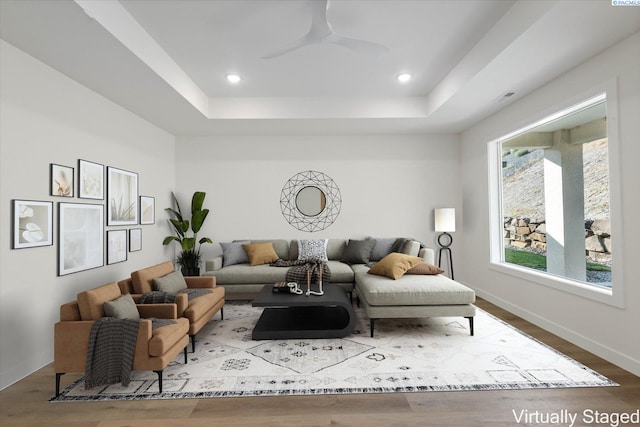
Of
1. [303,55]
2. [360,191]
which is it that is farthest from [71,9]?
[360,191]

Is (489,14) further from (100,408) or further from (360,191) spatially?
(100,408)

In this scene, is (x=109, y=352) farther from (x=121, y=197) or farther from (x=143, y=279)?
(x=121, y=197)

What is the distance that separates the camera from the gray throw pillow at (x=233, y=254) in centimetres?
486

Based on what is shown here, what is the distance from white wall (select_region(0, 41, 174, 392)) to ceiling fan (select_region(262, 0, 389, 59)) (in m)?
2.13

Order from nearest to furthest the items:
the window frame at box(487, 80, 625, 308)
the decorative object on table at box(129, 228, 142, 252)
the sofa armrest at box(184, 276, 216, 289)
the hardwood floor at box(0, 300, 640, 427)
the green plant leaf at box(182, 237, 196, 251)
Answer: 1. the hardwood floor at box(0, 300, 640, 427)
2. the window frame at box(487, 80, 625, 308)
3. the sofa armrest at box(184, 276, 216, 289)
4. the decorative object on table at box(129, 228, 142, 252)
5. the green plant leaf at box(182, 237, 196, 251)

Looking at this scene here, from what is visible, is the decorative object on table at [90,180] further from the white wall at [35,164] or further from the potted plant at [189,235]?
the potted plant at [189,235]

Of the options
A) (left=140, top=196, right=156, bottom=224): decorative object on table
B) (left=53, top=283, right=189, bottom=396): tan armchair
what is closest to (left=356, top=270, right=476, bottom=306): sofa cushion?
(left=53, top=283, right=189, bottom=396): tan armchair

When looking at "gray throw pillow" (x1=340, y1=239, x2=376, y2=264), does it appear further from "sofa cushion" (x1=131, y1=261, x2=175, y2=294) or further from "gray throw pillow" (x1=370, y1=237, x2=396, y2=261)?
"sofa cushion" (x1=131, y1=261, x2=175, y2=294)

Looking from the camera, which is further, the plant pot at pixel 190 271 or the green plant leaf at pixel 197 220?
the green plant leaf at pixel 197 220

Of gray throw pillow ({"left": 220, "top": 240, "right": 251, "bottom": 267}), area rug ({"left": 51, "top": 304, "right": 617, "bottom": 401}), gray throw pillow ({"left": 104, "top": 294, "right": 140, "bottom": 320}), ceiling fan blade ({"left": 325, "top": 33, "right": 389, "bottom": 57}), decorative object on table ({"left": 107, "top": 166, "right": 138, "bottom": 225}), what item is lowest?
area rug ({"left": 51, "top": 304, "right": 617, "bottom": 401})

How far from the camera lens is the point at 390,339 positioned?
10.5 ft

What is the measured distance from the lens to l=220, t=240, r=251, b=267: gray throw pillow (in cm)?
486

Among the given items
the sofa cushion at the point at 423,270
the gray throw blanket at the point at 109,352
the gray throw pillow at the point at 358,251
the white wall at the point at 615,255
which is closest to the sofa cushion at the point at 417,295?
the sofa cushion at the point at 423,270

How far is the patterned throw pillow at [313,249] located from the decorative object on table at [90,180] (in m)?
2.81
